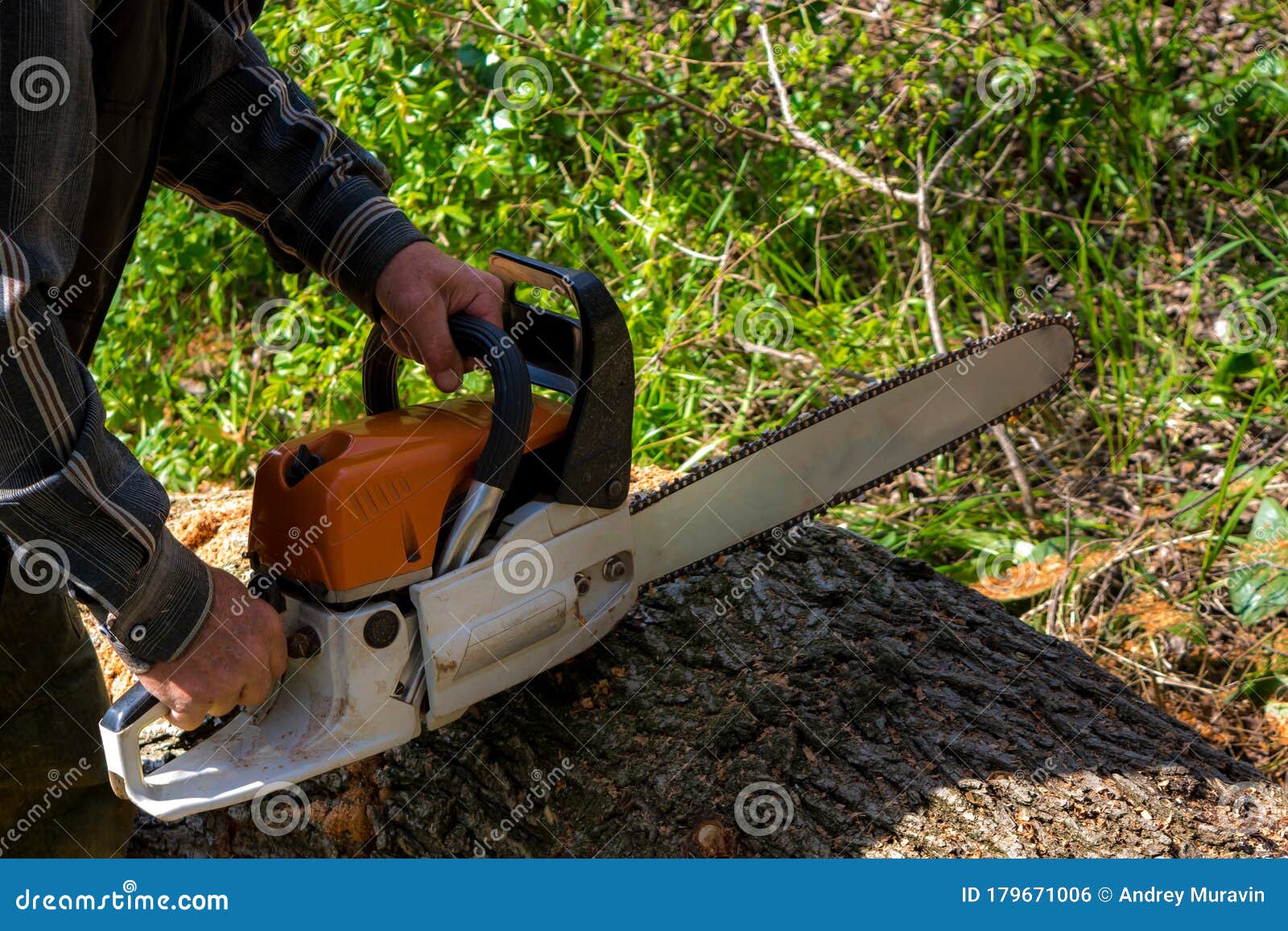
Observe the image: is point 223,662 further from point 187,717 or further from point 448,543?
point 448,543

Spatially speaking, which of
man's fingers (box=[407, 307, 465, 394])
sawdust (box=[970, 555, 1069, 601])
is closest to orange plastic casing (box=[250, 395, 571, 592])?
man's fingers (box=[407, 307, 465, 394])

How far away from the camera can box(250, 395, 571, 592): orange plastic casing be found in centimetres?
169

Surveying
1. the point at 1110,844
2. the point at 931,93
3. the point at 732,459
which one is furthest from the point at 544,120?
the point at 1110,844

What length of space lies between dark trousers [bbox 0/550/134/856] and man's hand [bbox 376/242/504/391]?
796mm

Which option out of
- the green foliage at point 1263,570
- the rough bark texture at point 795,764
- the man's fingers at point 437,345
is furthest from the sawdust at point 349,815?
the green foliage at point 1263,570

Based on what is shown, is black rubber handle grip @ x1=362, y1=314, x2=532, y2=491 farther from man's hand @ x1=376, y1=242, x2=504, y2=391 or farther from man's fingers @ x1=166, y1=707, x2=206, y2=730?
man's fingers @ x1=166, y1=707, x2=206, y2=730

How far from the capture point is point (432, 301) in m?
1.96

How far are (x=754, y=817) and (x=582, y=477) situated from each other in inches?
24.7

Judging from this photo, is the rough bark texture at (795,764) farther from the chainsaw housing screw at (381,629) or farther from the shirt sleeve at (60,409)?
the shirt sleeve at (60,409)

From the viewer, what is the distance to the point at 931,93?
413 centimetres

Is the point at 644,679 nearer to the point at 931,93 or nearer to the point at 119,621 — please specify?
the point at 119,621

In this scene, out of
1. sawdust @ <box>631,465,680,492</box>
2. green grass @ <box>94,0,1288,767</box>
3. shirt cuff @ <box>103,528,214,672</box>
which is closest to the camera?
shirt cuff @ <box>103,528,214,672</box>

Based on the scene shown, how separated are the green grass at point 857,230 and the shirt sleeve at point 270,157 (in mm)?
1472

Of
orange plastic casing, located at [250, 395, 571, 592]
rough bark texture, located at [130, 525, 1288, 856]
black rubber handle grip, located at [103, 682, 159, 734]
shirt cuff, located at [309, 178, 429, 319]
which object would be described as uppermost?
shirt cuff, located at [309, 178, 429, 319]
